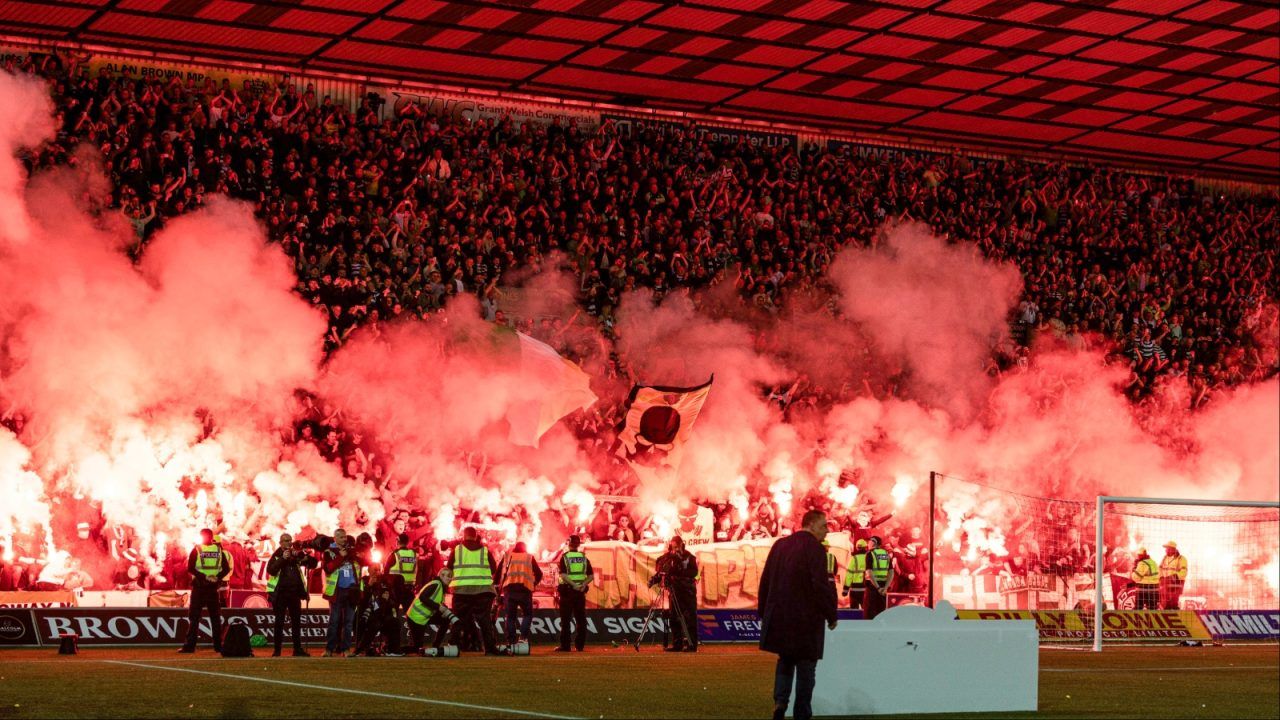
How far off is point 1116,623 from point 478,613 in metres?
10.4

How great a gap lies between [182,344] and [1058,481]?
17.7 meters

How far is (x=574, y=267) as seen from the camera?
3030 centimetres

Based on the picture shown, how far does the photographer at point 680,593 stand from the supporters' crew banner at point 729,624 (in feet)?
5.39

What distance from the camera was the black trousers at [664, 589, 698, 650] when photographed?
72.1ft

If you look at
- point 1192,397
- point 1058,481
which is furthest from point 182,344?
point 1192,397

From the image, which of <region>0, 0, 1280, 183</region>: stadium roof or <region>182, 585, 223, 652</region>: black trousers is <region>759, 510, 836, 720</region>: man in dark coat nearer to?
<region>182, 585, 223, 652</region>: black trousers

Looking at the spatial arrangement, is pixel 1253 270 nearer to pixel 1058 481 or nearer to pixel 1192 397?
pixel 1192 397

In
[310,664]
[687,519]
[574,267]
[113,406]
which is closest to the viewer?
[310,664]

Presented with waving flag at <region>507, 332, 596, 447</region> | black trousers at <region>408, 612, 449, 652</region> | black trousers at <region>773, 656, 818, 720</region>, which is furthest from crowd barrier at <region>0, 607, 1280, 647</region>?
black trousers at <region>773, 656, 818, 720</region>

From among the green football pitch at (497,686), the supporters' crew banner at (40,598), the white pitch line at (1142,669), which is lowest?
the white pitch line at (1142,669)

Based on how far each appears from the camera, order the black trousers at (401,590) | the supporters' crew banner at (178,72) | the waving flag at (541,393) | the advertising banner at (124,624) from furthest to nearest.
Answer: the supporters' crew banner at (178,72)
the waving flag at (541,393)
the black trousers at (401,590)
the advertising banner at (124,624)

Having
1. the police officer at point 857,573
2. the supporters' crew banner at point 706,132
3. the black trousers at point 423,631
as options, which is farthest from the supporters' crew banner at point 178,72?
the police officer at point 857,573

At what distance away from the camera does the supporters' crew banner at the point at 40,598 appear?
21391 mm

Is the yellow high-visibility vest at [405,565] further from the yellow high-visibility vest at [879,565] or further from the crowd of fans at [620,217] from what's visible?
the yellow high-visibility vest at [879,565]
